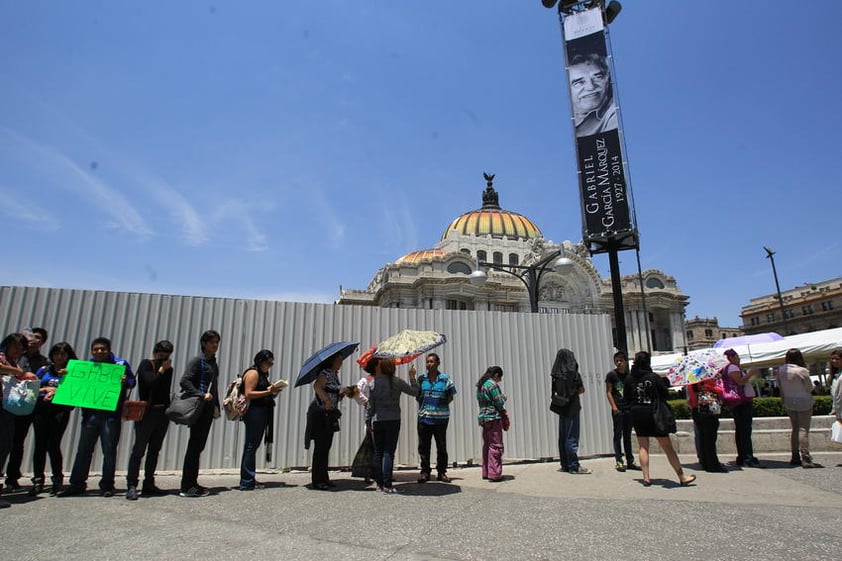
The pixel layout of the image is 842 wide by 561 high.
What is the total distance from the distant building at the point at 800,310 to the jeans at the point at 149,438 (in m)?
63.5

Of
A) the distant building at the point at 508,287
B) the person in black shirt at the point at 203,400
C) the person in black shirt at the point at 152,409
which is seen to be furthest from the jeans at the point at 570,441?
the distant building at the point at 508,287

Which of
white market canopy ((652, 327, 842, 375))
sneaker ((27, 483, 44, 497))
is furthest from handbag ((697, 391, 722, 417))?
sneaker ((27, 483, 44, 497))

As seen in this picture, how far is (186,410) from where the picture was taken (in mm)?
4832

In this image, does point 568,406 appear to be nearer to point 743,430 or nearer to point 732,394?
point 732,394

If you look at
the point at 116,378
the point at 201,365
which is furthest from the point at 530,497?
the point at 116,378

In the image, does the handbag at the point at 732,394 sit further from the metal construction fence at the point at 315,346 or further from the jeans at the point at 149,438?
the jeans at the point at 149,438

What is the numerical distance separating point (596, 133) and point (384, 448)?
9.18 metres

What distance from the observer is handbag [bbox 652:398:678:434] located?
5.41 meters

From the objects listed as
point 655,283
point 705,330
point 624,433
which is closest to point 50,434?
point 624,433

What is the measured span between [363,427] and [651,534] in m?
4.26

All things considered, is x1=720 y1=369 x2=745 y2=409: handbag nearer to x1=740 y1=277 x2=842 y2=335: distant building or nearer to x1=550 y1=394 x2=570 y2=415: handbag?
x1=550 y1=394 x2=570 y2=415: handbag

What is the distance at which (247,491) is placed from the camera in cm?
511

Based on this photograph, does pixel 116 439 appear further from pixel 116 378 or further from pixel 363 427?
pixel 363 427

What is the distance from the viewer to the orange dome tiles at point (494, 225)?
65750 millimetres
